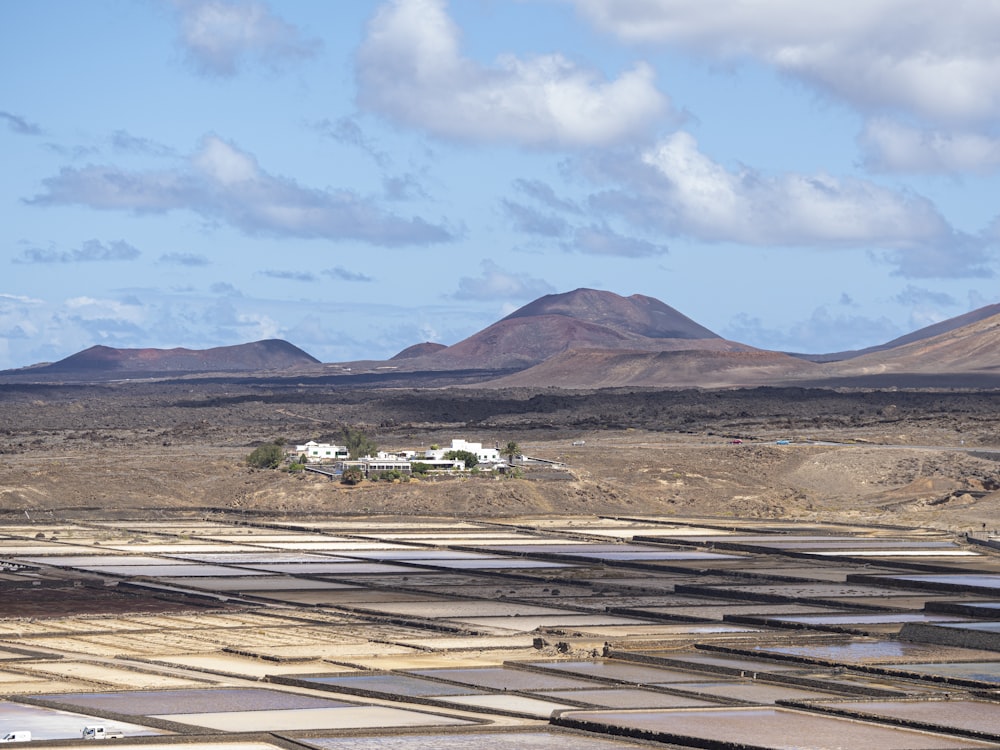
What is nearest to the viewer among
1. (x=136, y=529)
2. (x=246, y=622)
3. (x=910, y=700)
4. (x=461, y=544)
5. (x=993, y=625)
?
(x=910, y=700)

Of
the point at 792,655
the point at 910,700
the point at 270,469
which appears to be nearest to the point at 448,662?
the point at 792,655

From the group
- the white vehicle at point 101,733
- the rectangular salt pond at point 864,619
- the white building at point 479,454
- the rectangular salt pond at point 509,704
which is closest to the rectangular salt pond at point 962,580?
the rectangular salt pond at point 864,619

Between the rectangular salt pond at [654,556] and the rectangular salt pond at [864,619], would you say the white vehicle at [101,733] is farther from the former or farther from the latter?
the rectangular salt pond at [654,556]

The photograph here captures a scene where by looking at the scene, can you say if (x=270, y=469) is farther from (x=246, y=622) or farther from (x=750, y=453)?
→ (x=246, y=622)

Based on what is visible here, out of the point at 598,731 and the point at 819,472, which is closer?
the point at 598,731

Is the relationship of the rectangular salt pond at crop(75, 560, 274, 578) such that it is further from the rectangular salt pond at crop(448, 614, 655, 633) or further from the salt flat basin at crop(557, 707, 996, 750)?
the salt flat basin at crop(557, 707, 996, 750)

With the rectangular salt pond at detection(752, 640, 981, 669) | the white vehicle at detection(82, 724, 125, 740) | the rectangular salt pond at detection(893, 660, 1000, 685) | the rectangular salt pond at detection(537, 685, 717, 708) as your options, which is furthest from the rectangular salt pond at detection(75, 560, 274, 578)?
the white vehicle at detection(82, 724, 125, 740)

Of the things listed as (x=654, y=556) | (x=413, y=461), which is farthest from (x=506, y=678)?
(x=413, y=461)
